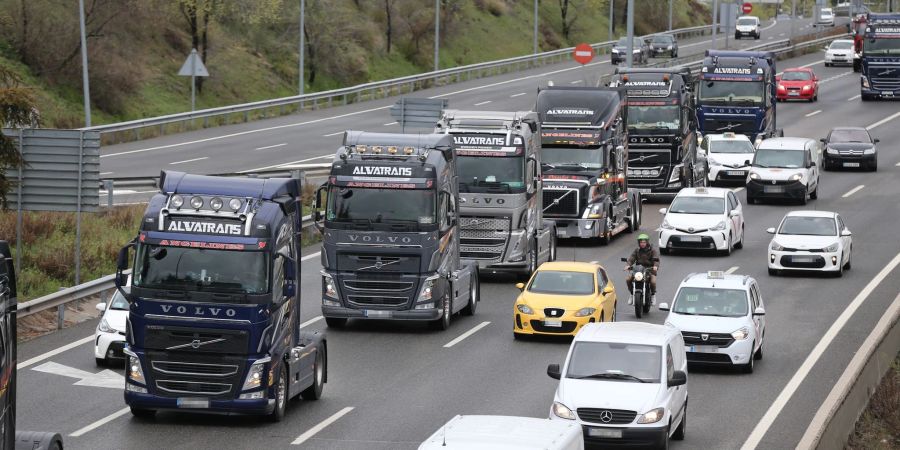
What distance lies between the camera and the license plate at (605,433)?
1998cm

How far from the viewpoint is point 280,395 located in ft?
71.3

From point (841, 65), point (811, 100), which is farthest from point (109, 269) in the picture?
point (841, 65)

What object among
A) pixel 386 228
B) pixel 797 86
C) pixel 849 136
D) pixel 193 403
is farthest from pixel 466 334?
pixel 797 86

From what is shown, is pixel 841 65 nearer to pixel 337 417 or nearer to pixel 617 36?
pixel 617 36

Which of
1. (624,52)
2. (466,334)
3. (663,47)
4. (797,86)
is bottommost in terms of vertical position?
(466,334)

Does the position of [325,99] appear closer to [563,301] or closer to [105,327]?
[563,301]

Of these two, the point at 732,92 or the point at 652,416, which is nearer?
the point at 652,416

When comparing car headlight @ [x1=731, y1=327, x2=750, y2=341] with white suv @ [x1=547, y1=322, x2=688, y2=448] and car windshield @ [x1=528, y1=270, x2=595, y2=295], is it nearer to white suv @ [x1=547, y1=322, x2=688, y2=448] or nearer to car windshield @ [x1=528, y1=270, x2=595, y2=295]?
car windshield @ [x1=528, y1=270, x2=595, y2=295]

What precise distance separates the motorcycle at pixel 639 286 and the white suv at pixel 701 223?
348 inches

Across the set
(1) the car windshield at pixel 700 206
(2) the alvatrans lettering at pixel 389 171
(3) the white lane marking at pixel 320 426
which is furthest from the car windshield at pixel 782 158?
(3) the white lane marking at pixel 320 426

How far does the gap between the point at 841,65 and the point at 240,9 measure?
38.4 m

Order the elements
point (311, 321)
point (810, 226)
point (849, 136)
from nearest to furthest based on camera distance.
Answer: point (311, 321) → point (810, 226) → point (849, 136)

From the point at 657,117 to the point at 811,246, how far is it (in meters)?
12.1

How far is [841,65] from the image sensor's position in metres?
97.8
